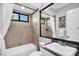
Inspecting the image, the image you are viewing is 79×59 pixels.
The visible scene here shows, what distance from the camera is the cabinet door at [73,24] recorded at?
89 cm

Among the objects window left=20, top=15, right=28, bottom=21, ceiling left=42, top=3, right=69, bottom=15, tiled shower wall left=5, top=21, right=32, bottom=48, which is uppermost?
ceiling left=42, top=3, right=69, bottom=15

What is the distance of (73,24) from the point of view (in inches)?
36.4

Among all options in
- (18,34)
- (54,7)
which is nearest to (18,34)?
(18,34)

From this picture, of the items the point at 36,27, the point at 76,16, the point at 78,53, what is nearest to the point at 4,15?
the point at 36,27

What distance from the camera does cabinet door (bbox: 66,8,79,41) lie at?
2.91 feet

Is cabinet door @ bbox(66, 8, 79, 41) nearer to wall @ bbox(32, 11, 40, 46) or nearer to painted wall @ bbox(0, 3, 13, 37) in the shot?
wall @ bbox(32, 11, 40, 46)

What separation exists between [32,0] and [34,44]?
116 centimetres

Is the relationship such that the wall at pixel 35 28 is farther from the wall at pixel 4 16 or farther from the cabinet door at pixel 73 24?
the cabinet door at pixel 73 24

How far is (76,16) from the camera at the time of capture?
893mm

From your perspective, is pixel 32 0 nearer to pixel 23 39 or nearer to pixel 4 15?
pixel 4 15

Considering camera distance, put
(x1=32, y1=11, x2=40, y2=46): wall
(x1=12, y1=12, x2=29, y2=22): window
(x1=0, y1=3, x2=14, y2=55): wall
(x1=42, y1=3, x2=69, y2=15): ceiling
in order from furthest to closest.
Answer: (x1=32, y1=11, x2=40, y2=46): wall
(x1=12, y1=12, x2=29, y2=22): window
(x1=0, y1=3, x2=14, y2=55): wall
(x1=42, y1=3, x2=69, y2=15): ceiling

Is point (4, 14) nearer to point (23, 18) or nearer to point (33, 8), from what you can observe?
point (23, 18)

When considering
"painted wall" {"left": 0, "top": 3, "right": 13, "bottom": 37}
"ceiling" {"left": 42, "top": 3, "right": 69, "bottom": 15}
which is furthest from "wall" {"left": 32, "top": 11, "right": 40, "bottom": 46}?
"painted wall" {"left": 0, "top": 3, "right": 13, "bottom": 37}

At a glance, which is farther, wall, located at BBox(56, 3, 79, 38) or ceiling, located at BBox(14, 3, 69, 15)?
ceiling, located at BBox(14, 3, 69, 15)
